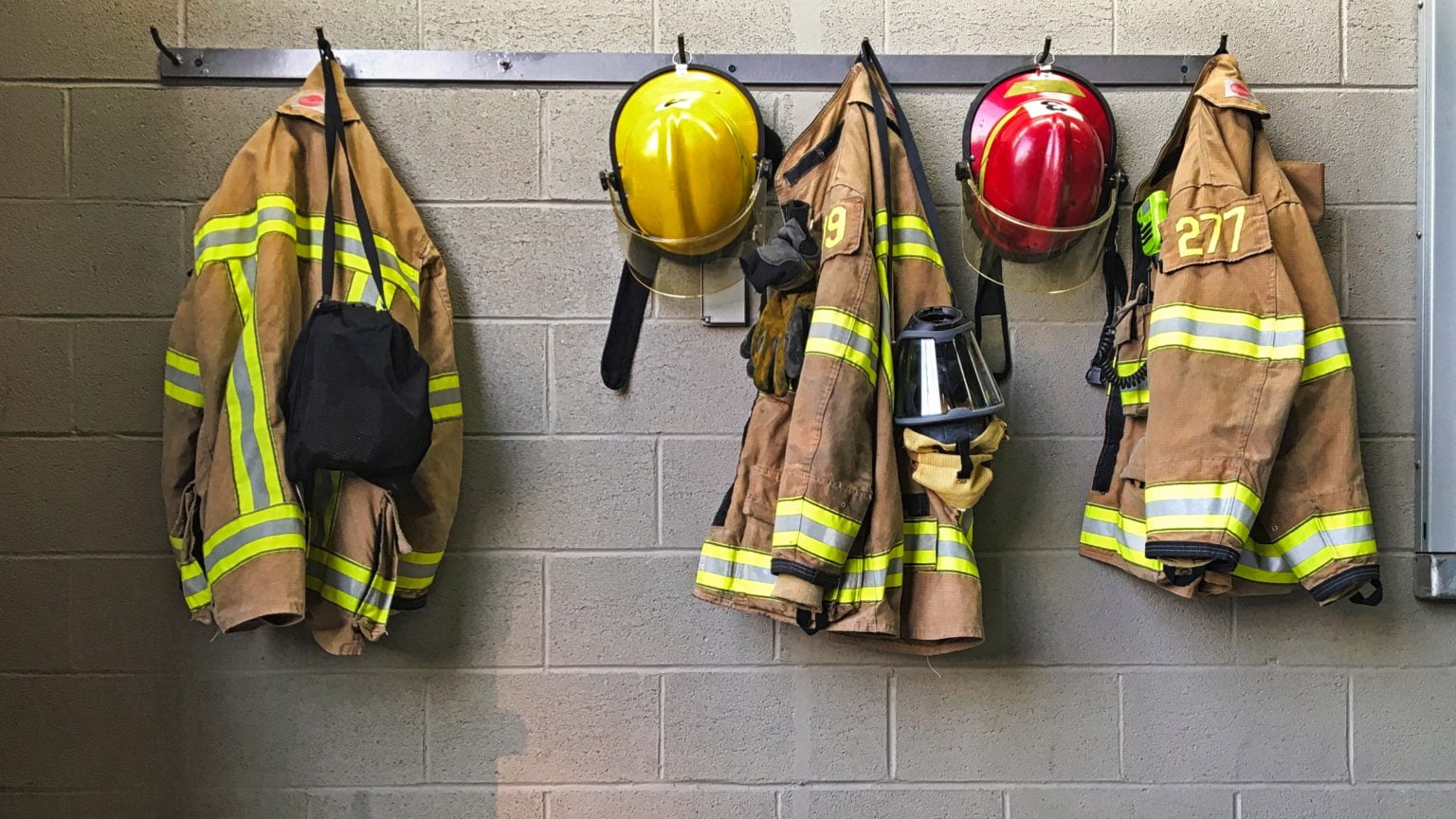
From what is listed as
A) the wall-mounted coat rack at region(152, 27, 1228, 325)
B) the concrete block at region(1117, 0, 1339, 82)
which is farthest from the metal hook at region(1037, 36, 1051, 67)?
the concrete block at region(1117, 0, 1339, 82)

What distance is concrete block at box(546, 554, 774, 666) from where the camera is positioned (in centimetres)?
168

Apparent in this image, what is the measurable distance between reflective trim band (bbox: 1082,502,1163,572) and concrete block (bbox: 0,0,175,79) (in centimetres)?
183

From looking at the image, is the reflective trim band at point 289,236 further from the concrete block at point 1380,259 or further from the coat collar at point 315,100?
the concrete block at point 1380,259

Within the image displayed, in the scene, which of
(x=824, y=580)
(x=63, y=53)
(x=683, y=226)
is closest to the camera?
(x=824, y=580)

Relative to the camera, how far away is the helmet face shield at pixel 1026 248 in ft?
5.17

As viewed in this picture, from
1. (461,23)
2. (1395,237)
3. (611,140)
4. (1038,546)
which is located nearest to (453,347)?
(611,140)

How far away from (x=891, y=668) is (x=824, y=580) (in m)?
0.36

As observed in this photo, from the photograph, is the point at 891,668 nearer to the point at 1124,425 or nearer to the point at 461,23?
the point at 1124,425

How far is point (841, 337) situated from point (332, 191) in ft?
2.86

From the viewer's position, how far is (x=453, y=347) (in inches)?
63.9

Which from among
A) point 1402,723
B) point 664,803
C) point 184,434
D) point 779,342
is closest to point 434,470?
point 184,434

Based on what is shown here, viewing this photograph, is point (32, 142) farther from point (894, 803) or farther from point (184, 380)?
point (894, 803)

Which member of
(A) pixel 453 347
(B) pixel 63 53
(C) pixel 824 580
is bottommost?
(C) pixel 824 580

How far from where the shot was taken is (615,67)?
5.41 ft
